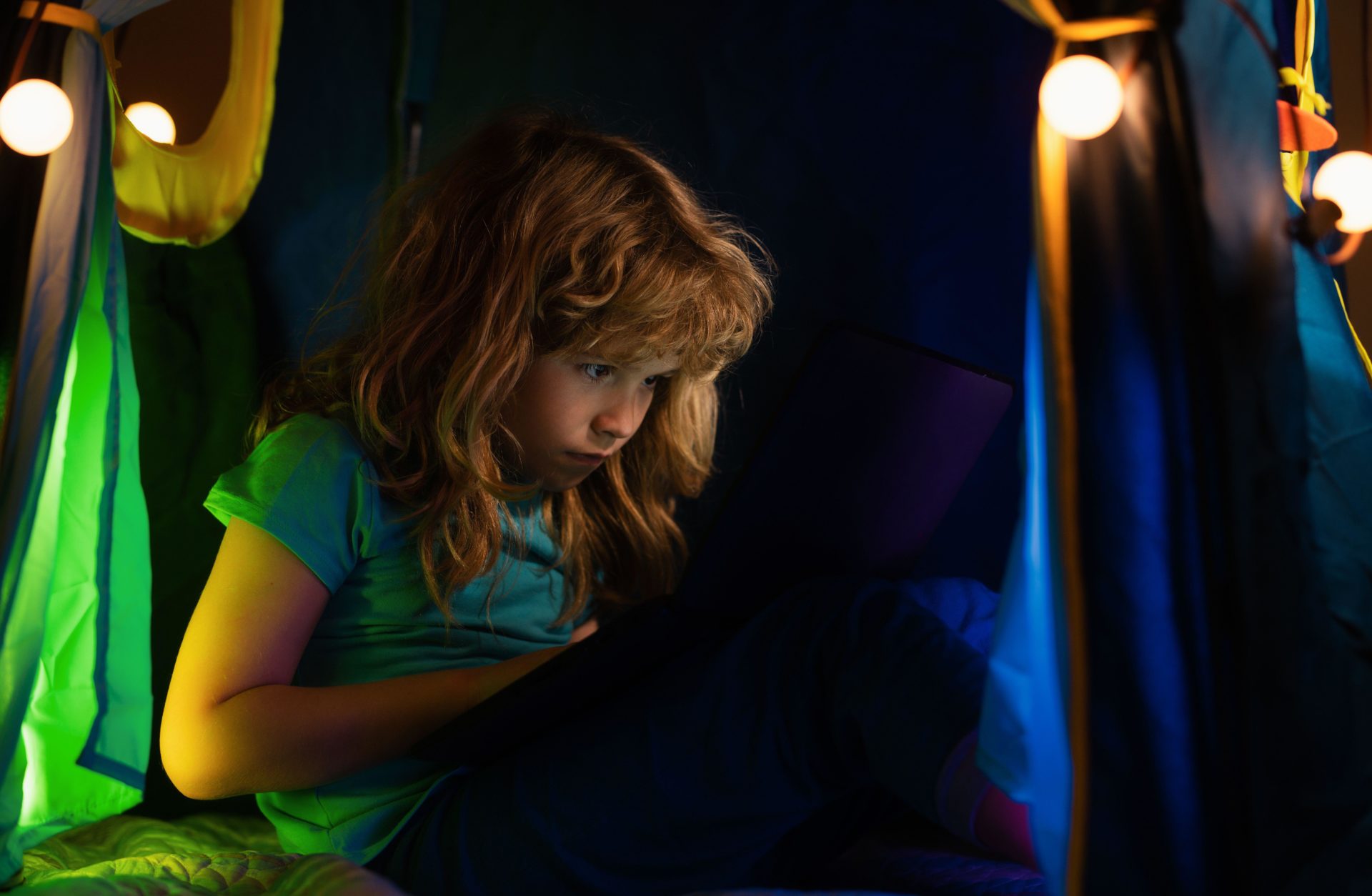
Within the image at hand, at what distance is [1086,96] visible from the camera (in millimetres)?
564

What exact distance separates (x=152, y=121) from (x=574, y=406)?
573 millimetres

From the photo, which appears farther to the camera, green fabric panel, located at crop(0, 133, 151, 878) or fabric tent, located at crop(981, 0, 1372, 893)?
green fabric panel, located at crop(0, 133, 151, 878)

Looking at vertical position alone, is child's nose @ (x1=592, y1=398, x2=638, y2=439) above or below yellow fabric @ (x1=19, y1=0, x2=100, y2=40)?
below

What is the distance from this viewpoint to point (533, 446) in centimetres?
90

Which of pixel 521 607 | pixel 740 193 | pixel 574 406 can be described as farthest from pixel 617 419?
pixel 740 193

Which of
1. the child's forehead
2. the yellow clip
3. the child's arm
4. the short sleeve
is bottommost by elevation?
the child's arm

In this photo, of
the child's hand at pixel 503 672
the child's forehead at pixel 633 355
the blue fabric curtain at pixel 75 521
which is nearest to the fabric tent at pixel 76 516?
the blue fabric curtain at pixel 75 521

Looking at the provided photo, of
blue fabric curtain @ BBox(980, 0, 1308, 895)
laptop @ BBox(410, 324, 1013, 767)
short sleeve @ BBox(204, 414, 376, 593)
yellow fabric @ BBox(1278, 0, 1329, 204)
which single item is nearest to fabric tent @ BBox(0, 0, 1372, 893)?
blue fabric curtain @ BBox(980, 0, 1308, 895)

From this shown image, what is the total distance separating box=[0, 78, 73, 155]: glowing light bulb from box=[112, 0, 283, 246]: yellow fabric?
350mm

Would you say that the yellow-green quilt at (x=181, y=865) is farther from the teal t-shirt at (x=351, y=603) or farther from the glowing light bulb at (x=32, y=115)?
the glowing light bulb at (x=32, y=115)

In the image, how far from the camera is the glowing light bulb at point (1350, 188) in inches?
28.5

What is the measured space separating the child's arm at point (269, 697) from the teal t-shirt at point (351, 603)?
0.06ft

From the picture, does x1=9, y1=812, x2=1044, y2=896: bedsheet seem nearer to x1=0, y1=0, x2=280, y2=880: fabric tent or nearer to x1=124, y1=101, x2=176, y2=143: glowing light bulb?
x1=0, y1=0, x2=280, y2=880: fabric tent

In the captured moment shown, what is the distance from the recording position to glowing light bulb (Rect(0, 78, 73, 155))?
704 millimetres
